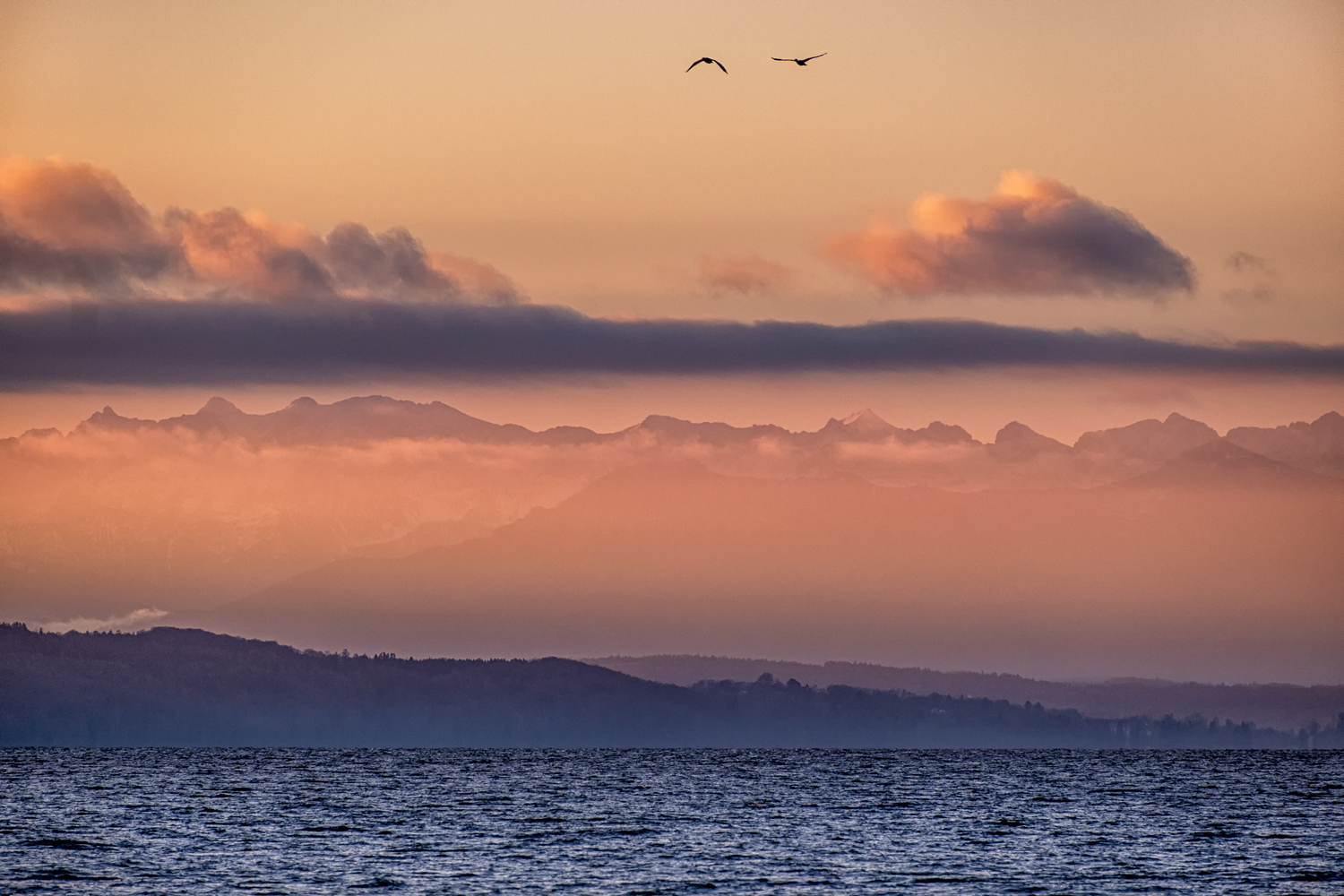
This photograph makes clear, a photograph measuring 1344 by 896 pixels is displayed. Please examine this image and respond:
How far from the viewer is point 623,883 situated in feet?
340

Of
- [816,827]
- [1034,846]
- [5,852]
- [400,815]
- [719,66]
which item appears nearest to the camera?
[719,66]

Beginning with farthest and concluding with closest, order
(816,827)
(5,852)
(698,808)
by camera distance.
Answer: (698,808)
(816,827)
(5,852)

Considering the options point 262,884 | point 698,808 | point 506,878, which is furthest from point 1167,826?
point 262,884

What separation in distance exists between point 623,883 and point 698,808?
88.5 metres

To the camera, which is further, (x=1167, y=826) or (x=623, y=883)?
(x=1167, y=826)

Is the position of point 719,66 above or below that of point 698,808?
above

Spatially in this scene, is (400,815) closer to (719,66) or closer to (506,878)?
(506,878)

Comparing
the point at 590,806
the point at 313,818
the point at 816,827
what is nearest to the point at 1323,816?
the point at 816,827

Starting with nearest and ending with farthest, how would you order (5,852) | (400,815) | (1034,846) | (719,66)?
(719,66)
(5,852)
(1034,846)
(400,815)

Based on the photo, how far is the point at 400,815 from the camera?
559ft

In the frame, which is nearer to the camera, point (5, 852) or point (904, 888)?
point (904, 888)

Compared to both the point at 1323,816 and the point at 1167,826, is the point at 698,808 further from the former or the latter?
the point at 1323,816

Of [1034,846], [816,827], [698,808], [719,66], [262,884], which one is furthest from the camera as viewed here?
[698,808]

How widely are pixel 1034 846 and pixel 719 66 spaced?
72.7m
